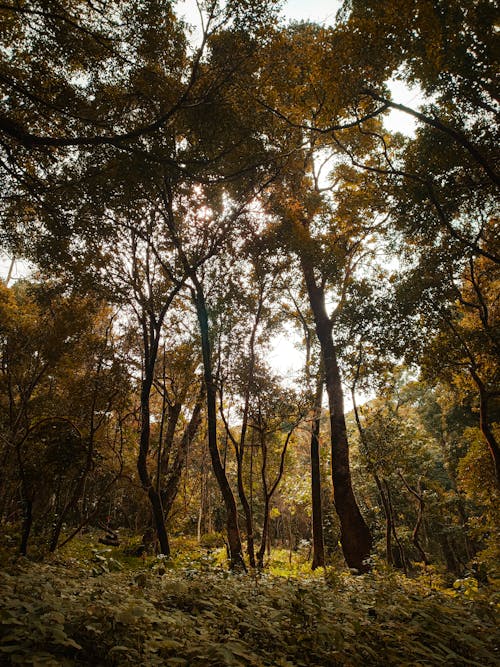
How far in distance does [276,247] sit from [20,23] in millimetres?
6960

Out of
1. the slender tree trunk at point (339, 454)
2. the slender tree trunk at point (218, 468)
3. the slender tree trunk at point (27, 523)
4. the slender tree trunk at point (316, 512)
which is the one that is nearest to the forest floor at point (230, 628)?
the slender tree trunk at point (27, 523)

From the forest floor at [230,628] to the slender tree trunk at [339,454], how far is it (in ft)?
15.4

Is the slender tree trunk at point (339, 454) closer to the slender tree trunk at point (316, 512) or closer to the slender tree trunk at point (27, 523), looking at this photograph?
the slender tree trunk at point (316, 512)

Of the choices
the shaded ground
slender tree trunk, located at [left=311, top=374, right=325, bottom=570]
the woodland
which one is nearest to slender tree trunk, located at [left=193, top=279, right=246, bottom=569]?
the woodland

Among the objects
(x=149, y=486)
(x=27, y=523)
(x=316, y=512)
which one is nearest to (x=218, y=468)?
(x=149, y=486)

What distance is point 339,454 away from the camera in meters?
10.6

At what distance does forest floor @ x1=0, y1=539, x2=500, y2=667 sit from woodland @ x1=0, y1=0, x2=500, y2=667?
0.09 feet

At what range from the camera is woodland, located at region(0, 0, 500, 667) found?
3484 millimetres

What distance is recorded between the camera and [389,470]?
1208cm

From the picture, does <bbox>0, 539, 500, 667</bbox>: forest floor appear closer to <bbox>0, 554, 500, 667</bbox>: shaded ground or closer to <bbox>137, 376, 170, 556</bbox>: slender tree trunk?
<bbox>0, 554, 500, 667</bbox>: shaded ground

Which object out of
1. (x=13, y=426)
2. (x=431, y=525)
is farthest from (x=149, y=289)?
(x=431, y=525)

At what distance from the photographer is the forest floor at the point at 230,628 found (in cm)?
254

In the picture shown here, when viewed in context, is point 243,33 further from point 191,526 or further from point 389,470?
point 191,526

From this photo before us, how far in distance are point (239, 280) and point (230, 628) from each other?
8857mm
